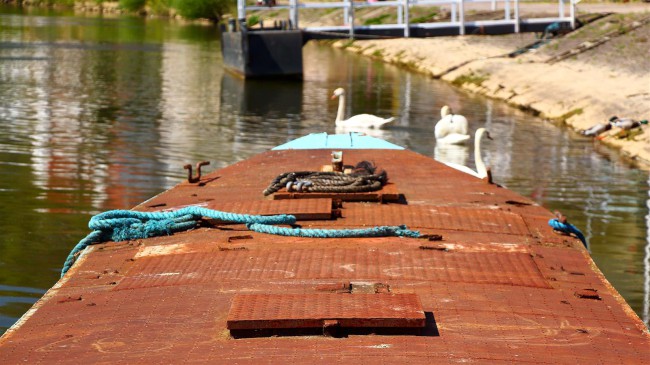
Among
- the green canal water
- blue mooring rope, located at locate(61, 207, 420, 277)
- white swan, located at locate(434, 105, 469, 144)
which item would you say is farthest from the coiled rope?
white swan, located at locate(434, 105, 469, 144)

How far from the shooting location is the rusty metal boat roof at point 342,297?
588 centimetres

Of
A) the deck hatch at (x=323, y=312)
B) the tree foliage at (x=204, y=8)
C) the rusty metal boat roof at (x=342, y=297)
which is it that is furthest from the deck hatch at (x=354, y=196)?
the tree foliage at (x=204, y=8)

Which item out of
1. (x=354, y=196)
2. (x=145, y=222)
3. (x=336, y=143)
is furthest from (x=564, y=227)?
(x=336, y=143)

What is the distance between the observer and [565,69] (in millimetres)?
30891

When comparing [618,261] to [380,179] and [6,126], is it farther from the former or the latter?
[6,126]

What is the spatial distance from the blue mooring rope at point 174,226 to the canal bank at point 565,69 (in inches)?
534

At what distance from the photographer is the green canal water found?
13938mm

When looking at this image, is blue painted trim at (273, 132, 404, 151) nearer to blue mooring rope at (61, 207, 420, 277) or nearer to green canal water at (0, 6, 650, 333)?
green canal water at (0, 6, 650, 333)

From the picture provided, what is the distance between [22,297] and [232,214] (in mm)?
3472

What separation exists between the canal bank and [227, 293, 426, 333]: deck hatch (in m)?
15.5

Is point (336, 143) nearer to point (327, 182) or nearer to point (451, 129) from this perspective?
point (327, 182)

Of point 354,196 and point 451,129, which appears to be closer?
point 354,196

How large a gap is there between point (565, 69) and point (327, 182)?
22.5m

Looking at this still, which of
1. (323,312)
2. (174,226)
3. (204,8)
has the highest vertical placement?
(204,8)
